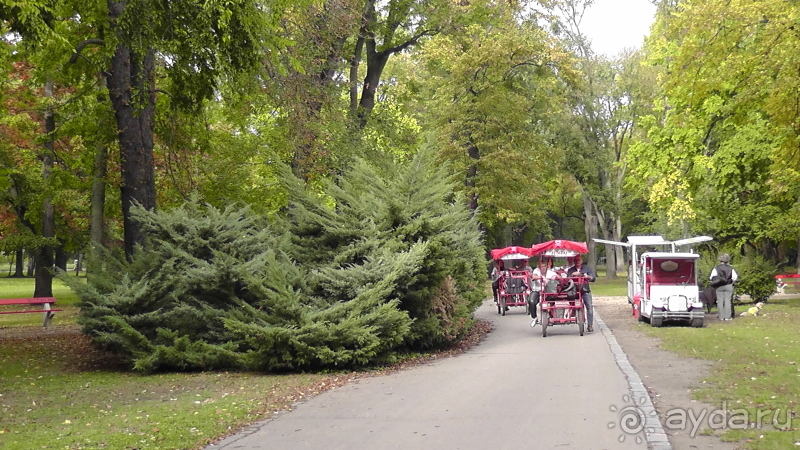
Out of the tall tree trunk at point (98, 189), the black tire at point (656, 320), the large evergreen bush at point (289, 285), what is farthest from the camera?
the tall tree trunk at point (98, 189)

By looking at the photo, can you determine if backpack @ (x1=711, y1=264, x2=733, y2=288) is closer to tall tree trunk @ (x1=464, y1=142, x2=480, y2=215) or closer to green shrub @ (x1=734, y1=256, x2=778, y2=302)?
green shrub @ (x1=734, y1=256, x2=778, y2=302)

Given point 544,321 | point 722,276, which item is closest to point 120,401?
point 544,321

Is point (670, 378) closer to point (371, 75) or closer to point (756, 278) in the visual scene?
point (756, 278)

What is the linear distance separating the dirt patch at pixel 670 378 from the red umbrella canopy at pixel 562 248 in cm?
451

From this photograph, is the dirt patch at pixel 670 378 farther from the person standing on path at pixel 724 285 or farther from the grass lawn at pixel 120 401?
the grass lawn at pixel 120 401

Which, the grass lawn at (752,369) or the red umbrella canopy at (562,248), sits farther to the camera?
the red umbrella canopy at (562,248)

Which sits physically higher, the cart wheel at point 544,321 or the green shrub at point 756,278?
the green shrub at point 756,278

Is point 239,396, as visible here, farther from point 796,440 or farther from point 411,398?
point 796,440

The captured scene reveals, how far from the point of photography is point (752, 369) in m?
12.5

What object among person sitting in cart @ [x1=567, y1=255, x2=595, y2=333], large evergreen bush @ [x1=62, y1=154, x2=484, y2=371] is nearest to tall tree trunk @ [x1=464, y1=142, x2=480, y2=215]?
person sitting in cart @ [x1=567, y1=255, x2=595, y2=333]

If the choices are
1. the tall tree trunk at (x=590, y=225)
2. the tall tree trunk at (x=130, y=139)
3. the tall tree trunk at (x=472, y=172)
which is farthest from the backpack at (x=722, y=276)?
the tall tree trunk at (x=590, y=225)

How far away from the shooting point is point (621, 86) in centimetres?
5509

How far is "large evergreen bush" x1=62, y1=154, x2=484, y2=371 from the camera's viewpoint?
44.5 ft

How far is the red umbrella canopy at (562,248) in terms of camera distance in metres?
26.1
